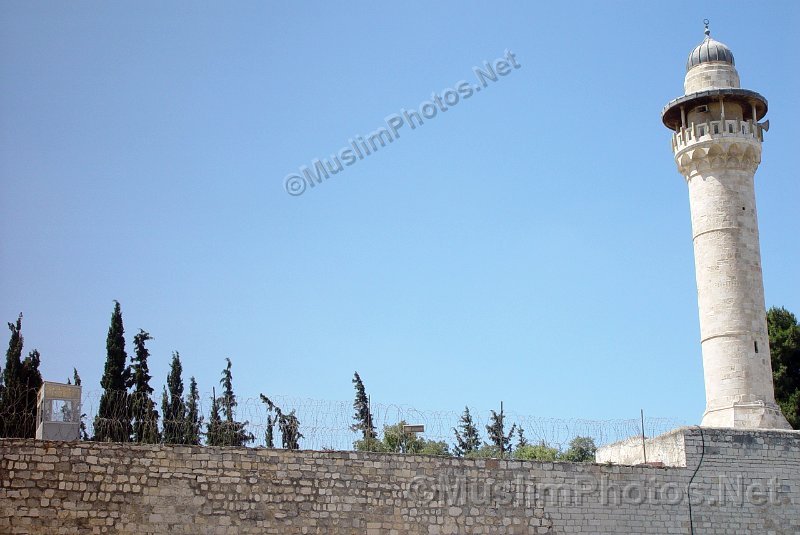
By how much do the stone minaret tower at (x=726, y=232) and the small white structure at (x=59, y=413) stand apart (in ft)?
37.0

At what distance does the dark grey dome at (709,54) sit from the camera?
20.1 meters

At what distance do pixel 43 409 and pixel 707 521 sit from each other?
34.5 ft

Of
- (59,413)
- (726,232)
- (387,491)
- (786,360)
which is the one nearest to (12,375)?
(59,413)

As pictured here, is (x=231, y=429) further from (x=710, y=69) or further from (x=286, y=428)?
(x=710, y=69)

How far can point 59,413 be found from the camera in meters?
14.1

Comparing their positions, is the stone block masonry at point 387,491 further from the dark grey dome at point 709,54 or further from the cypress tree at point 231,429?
the dark grey dome at point 709,54

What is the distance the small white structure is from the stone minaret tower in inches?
444

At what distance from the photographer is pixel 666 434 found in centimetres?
1695

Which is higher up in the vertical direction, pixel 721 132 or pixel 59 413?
pixel 721 132

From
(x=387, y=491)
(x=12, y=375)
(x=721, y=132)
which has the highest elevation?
(x=721, y=132)

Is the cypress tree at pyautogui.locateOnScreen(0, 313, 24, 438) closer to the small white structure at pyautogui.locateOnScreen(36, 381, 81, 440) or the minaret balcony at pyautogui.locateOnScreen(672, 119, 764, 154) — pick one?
the small white structure at pyautogui.locateOnScreen(36, 381, 81, 440)

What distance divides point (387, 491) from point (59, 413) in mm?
4863

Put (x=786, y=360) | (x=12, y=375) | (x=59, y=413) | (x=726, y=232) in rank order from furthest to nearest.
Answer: (x=786, y=360) → (x=12, y=375) → (x=726, y=232) → (x=59, y=413)

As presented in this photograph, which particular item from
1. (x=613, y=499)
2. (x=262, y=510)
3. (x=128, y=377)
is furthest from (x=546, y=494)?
(x=128, y=377)
